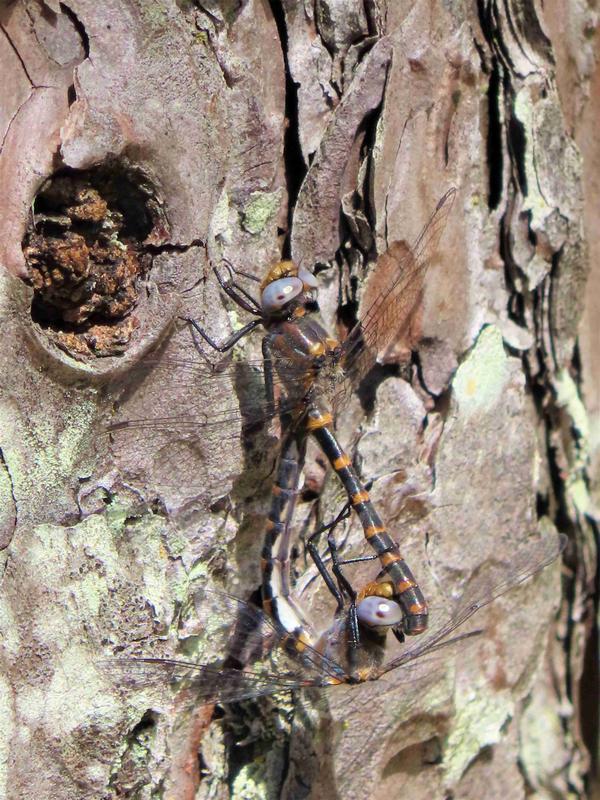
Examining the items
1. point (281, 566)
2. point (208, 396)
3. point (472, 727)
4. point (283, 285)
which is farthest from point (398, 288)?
point (472, 727)

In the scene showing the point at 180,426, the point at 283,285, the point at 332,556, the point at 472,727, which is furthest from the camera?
the point at 472,727

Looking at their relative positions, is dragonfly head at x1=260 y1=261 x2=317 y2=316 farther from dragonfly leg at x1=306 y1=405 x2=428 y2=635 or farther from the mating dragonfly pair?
dragonfly leg at x1=306 y1=405 x2=428 y2=635

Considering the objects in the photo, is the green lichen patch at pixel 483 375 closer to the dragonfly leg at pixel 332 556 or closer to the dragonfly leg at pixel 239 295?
the dragonfly leg at pixel 332 556

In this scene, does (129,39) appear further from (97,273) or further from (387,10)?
(387,10)

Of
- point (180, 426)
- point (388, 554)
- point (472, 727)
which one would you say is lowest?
point (472, 727)

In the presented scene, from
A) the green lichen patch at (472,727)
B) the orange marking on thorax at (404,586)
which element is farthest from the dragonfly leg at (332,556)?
the green lichen patch at (472,727)

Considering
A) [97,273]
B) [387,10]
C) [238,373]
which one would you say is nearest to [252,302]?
[238,373]

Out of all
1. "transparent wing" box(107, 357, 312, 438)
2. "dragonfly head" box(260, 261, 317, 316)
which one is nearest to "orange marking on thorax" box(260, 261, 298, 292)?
"dragonfly head" box(260, 261, 317, 316)

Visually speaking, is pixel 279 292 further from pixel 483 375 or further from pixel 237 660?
pixel 237 660
